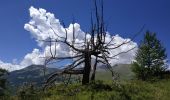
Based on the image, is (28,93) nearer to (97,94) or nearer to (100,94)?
(97,94)

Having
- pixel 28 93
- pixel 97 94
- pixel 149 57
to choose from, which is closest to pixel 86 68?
pixel 28 93

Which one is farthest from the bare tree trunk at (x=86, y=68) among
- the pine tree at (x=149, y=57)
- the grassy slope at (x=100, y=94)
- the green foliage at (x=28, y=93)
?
the pine tree at (x=149, y=57)

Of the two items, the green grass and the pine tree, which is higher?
the pine tree

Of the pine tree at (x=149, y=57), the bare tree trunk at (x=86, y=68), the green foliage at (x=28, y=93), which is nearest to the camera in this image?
the green foliage at (x=28, y=93)

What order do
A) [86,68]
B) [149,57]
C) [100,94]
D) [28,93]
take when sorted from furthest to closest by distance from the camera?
1. [149,57]
2. [86,68]
3. [28,93]
4. [100,94]

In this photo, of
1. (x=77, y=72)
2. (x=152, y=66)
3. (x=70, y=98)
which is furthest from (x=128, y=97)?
(x=152, y=66)

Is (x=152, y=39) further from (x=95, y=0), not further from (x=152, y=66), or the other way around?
(x=95, y=0)

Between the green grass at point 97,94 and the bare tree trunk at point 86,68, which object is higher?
the bare tree trunk at point 86,68

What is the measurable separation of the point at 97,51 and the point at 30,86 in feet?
16.1

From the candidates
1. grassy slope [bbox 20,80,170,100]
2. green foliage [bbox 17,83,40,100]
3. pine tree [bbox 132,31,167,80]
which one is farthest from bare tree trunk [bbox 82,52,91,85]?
pine tree [bbox 132,31,167,80]

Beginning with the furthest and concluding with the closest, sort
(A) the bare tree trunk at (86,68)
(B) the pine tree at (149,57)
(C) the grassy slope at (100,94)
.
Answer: (B) the pine tree at (149,57)
(A) the bare tree trunk at (86,68)
(C) the grassy slope at (100,94)

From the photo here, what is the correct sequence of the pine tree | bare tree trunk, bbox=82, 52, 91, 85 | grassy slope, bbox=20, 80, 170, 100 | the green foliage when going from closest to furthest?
grassy slope, bbox=20, 80, 170, 100, the green foliage, bare tree trunk, bbox=82, 52, 91, 85, the pine tree

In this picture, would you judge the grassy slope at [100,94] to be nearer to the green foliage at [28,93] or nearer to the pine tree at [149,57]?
the green foliage at [28,93]

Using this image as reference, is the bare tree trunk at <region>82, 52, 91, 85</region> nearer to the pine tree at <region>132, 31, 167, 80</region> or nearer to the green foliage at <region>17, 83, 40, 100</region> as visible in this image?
the green foliage at <region>17, 83, 40, 100</region>
